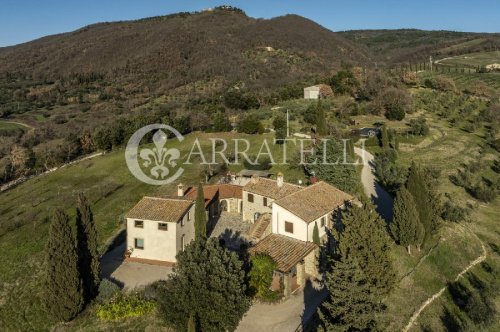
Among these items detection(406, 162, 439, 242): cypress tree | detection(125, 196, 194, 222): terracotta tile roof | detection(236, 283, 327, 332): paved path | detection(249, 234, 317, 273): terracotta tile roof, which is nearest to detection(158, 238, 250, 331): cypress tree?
detection(236, 283, 327, 332): paved path

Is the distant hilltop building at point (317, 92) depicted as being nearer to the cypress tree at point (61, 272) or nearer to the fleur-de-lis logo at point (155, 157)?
the fleur-de-lis logo at point (155, 157)

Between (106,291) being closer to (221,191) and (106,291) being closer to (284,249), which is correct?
(284,249)

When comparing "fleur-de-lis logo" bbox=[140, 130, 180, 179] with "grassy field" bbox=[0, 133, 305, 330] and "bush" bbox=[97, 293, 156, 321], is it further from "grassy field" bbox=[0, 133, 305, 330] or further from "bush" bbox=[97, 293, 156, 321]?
"bush" bbox=[97, 293, 156, 321]

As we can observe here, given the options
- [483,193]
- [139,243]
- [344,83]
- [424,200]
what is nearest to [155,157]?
[139,243]

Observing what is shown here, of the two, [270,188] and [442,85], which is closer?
[270,188]

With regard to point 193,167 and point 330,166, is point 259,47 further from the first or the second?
point 330,166

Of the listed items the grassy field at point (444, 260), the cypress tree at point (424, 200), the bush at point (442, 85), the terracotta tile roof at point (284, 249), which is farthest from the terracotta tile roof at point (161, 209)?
the bush at point (442, 85)
